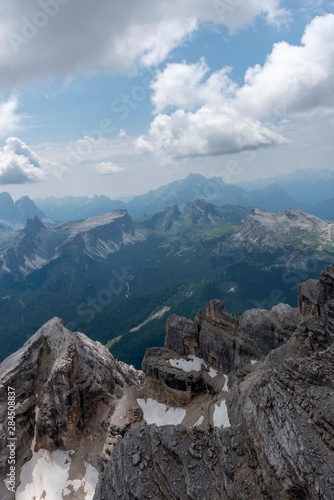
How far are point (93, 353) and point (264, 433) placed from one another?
7215 centimetres

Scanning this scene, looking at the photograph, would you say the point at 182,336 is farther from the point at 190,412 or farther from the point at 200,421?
the point at 200,421

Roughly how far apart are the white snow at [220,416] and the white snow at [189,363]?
62.7 feet

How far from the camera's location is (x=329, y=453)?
96.2ft

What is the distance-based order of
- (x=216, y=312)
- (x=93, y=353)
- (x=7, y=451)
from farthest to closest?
(x=93, y=353), (x=216, y=312), (x=7, y=451)

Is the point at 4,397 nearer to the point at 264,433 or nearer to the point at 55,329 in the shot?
the point at 55,329

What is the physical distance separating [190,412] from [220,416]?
13.4m

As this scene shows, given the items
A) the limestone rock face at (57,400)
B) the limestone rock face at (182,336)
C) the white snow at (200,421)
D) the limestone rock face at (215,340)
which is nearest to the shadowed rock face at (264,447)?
the white snow at (200,421)

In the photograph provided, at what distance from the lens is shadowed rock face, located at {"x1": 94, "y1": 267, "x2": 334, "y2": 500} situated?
1198 inches

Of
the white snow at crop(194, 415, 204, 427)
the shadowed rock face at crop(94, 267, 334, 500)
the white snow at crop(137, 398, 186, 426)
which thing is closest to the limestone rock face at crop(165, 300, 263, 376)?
the white snow at crop(194, 415, 204, 427)

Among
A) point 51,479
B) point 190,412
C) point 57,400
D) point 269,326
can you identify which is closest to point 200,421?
point 190,412

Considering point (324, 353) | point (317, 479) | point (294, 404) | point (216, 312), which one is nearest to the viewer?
point (317, 479)

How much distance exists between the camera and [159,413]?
254 ft

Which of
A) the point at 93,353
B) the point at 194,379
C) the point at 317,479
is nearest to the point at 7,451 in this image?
the point at 93,353

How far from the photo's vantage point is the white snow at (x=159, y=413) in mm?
74312
